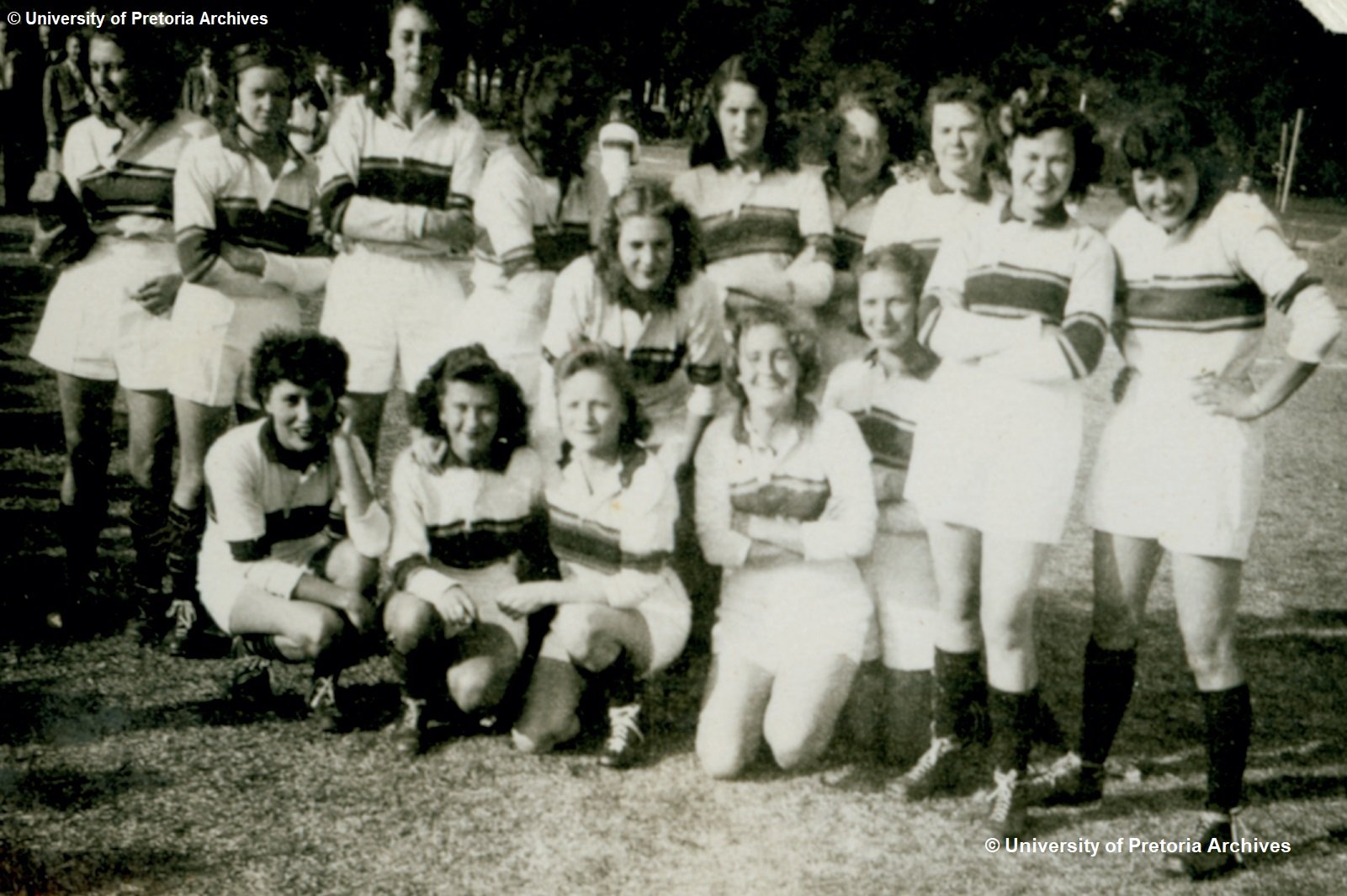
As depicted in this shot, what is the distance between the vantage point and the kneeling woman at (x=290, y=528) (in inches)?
156

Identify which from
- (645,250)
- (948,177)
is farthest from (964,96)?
(645,250)

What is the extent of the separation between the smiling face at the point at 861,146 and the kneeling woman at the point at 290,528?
1.73 metres

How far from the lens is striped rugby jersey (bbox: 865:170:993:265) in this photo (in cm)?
402

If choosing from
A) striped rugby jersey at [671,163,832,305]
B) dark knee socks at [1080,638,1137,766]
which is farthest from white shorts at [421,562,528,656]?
dark knee socks at [1080,638,1137,766]

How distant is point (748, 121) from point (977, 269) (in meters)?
1.02

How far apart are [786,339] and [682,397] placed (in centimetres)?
51

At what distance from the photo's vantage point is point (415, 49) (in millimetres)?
4188

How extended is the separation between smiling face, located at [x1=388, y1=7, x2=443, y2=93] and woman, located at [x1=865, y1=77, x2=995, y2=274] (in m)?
1.47

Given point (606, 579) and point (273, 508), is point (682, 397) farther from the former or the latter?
point (273, 508)

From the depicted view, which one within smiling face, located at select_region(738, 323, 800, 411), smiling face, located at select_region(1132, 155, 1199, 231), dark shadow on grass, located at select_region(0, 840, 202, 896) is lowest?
dark shadow on grass, located at select_region(0, 840, 202, 896)

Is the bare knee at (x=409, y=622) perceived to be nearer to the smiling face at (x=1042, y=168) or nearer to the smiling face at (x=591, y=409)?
the smiling face at (x=591, y=409)

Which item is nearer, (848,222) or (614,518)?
(614,518)

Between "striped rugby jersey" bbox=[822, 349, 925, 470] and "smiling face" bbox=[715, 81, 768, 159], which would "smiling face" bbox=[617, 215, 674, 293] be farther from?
"striped rugby jersey" bbox=[822, 349, 925, 470]

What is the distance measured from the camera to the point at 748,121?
4184mm
